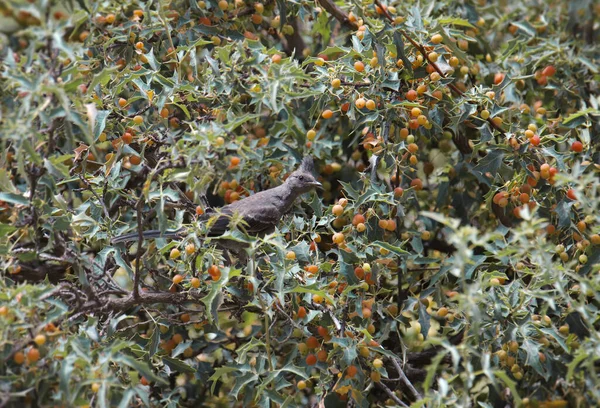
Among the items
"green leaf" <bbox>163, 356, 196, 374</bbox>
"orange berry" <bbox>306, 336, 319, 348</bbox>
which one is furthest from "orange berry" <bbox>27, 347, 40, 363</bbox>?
"orange berry" <bbox>306, 336, 319, 348</bbox>


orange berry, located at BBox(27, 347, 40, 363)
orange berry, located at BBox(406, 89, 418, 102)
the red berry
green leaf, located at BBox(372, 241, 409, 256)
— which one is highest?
orange berry, located at BBox(406, 89, 418, 102)

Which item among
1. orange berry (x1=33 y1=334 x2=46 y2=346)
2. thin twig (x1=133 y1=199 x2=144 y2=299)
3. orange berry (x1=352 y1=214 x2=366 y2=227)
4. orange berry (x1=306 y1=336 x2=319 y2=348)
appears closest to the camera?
orange berry (x1=33 y1=334 x2=46 y2=346)

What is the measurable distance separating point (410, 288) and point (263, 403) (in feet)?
3.36

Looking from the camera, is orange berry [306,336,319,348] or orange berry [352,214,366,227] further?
orange berry [352,214,366,227]

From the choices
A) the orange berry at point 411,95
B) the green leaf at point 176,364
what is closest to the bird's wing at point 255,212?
the green leaf at point 176,364

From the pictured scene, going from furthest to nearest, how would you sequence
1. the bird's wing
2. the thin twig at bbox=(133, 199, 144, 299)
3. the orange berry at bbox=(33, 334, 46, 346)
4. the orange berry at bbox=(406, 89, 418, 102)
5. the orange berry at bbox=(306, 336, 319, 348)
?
the bird's wing → the orange berry at bbox=(406, 89, 418, 102) → the orange berry at bbox=(306, 336, 319, 348) → the thin twig at bbox=(133, 199, 144, 299) → the orange berry at bbox=(33, 334, 46, 346)

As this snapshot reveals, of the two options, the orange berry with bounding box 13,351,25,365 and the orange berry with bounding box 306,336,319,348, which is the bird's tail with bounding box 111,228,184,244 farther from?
the orange berry with bounding box 13,351,25,365

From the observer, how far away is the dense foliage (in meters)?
2.50

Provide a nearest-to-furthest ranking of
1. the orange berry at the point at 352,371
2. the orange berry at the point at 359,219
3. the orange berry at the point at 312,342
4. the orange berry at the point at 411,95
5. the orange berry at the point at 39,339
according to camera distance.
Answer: the orange berry at the point at 39,339
the orange berry at the point at 352,371
the orange berry at the point at 312,342
the orange berry at the point at 359,219
the orange berry at the point at 411,95

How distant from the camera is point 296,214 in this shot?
12.9 ft

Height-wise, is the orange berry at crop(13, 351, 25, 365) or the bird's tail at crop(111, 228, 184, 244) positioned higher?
the orange berry at crop(13, 351, 25, 365)

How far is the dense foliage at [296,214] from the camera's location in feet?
8.19

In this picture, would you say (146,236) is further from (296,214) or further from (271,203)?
(296,214)

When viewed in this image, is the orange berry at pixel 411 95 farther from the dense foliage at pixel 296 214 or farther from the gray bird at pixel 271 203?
the gray bird at pixel 271 203
